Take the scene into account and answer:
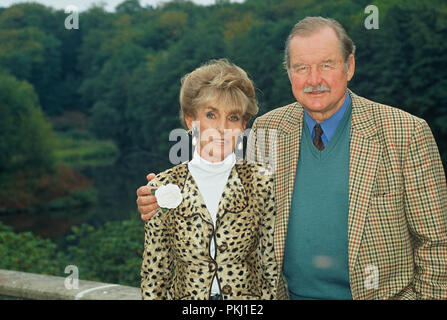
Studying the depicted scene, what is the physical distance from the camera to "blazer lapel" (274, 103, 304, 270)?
8.36 ft

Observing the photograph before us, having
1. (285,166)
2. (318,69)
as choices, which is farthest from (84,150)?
(318,69)

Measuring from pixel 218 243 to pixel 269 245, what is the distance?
29 cm

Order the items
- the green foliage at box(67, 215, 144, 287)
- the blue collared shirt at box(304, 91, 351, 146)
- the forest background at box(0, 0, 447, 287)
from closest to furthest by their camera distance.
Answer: the blue collared shirt at box(304, 91, 351, 146) → the green foliage at box(67, 215, 144, 287) → the forest background at box(0, 0, 447, 287)

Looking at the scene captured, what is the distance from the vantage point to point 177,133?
2691 millimetres

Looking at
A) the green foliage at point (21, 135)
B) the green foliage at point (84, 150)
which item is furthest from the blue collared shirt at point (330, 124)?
the green foliage at point (84, 150)

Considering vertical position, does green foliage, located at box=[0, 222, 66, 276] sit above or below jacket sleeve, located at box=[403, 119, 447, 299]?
below

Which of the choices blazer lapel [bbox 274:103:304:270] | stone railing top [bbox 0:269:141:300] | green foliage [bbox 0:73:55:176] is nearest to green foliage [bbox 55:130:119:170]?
green foliage [bbox 0:73:55:176]

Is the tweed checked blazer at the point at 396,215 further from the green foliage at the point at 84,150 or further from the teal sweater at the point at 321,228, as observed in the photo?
the green foliage at the point at 84,150

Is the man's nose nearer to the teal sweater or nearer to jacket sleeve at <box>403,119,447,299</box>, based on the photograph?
the teal sweater

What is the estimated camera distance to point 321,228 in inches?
99.6

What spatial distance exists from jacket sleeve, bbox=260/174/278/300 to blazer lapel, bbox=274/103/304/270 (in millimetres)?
57

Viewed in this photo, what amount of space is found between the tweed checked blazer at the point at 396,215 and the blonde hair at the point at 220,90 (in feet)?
1.88

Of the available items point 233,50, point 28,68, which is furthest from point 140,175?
point 28,68

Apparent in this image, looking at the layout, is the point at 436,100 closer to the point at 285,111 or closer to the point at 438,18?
the point at 438,18
